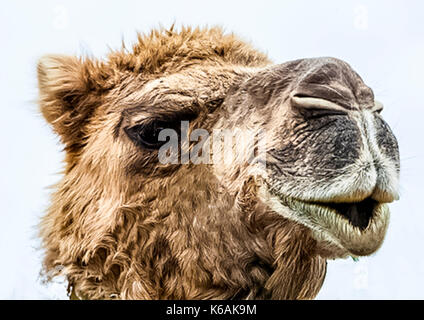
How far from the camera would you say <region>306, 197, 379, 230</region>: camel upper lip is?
3.04 metres

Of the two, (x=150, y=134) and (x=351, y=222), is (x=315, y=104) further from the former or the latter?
(x=150, y=134)

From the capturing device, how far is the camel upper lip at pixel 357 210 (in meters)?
3.04

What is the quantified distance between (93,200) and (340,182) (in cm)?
161

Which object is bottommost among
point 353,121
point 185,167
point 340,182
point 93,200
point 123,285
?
point 123,285

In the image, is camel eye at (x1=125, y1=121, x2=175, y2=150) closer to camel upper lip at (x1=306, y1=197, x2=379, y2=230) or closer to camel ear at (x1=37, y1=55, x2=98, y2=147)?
camel ear at (x1=37, y1=55, x2=98, y2=147)

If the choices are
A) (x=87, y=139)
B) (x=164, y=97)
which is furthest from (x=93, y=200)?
(x=164, y=97)

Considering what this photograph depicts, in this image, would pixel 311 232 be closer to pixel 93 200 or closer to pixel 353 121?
pixel 353 121

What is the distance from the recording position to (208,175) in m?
3.61

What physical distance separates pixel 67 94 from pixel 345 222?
2107 mm

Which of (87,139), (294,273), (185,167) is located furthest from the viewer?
(87,139)

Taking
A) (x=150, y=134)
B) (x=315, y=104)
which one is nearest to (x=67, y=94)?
(x=150, y=134)

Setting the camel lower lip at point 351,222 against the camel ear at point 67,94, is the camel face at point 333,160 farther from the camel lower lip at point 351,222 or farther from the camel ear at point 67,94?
the camel ear at point 67,94

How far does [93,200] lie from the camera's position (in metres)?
3.87

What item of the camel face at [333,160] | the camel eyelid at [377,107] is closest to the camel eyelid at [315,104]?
the camel face at [333,160]
